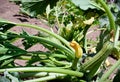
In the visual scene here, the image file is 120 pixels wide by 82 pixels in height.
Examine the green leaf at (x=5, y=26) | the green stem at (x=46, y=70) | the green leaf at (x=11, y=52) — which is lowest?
the green stem at (x=46, y=70)

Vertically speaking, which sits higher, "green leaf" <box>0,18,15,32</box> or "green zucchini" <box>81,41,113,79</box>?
"green leaf" <box>0,18,15,32</box>

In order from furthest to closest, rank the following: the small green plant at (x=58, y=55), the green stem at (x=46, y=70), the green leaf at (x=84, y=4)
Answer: the green leaf at (x=84, y=4)
the small green plant at (x=58, y=55)
the green stem at (x=46, y=70)

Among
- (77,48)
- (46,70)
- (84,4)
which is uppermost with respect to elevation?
(84,4)

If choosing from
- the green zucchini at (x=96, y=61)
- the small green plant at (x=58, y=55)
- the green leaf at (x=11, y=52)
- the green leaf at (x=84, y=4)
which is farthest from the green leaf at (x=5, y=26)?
the green zucchini at (x=96, y=61)

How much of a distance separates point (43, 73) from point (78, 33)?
2.80 ft

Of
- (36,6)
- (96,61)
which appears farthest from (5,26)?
(96,61)

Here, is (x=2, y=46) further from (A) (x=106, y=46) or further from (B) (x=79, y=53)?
(A) (x=106, y=46)

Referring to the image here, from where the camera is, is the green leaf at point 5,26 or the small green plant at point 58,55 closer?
the small green plant at point 58,55

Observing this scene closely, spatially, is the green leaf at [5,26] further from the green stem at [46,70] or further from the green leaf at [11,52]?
the green stem at [46,70]

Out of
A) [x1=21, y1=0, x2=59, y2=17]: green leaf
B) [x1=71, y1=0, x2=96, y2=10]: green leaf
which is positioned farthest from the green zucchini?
[x1=21, y1=0, x2=59, y2=17]: green leaf

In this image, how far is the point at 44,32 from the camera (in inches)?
95.9

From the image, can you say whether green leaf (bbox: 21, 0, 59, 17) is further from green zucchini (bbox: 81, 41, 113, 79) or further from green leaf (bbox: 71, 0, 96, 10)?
green zucchini (bbox: 81, 41, 113, 79)

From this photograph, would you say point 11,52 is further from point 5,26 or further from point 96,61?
point 96,61

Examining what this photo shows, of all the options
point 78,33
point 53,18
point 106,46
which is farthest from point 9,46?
point 53,18
